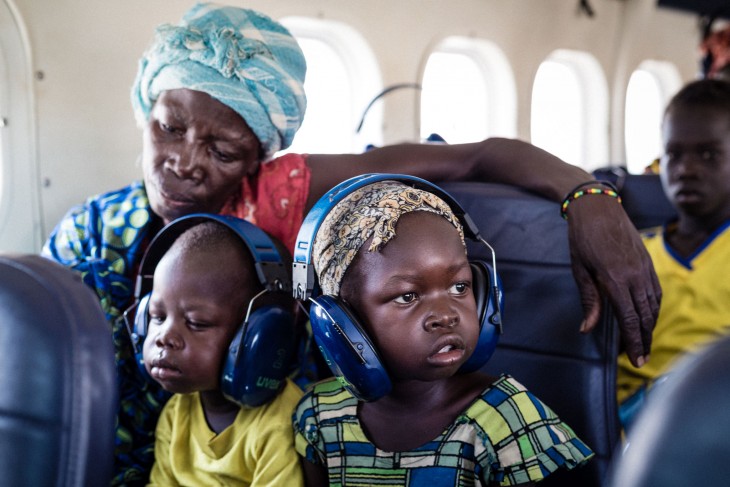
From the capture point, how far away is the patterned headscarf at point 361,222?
1392mm

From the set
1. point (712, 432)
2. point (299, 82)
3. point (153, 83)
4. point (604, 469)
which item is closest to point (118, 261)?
point (153, 83)

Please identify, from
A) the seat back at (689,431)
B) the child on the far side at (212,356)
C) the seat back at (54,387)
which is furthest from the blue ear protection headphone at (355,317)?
the seat back at (689,431)

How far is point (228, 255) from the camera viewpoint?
1.66m

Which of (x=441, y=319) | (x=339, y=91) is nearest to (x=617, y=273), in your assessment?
(x=441, y=319)

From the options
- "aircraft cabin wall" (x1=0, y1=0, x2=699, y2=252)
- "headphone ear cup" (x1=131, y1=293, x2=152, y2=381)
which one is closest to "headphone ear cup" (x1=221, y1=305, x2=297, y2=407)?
"headphone ear cup" (x1=131, y1=293, x2=152, y2=381)

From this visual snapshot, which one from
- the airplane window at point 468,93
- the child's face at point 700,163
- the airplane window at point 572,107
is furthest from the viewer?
the airplane window at point 572,107

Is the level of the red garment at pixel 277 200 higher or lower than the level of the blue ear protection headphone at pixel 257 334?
higher

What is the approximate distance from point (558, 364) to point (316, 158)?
865 mm

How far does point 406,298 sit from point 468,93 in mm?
4346

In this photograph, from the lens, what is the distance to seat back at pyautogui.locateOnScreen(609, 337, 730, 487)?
500 millimetres

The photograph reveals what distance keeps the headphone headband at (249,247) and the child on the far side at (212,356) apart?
3 cm

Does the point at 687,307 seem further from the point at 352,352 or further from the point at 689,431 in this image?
the point at 689,431

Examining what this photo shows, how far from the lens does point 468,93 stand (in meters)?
5.52

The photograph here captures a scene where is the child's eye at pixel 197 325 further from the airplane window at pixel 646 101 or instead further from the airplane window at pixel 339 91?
the airplane window at pixel 646 101
